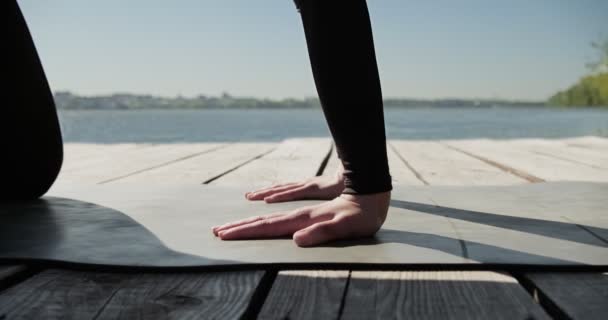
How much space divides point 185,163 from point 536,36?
5651 centimetres

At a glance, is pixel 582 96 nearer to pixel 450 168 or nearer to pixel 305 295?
pixel 450 168

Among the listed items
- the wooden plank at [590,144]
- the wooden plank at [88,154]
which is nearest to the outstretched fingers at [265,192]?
the wooden plank at [88,154]

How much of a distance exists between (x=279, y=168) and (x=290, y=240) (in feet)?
5.36

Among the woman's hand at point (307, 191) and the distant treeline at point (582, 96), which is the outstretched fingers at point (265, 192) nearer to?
the woman's hand at point (307, 191)

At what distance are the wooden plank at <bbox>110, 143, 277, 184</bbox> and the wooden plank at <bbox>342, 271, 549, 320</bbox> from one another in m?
1.56

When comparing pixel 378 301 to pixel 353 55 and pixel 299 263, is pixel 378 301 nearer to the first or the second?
pixel 299 263

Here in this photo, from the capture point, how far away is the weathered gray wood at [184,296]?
79cm

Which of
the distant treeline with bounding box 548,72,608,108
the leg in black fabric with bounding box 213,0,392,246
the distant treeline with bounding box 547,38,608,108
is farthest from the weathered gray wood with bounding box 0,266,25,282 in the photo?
the distant treeline with bounding box 548,72,608,108

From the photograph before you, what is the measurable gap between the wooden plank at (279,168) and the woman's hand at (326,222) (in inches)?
37.1

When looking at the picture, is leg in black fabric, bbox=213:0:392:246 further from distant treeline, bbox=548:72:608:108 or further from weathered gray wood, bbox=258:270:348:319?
distant treeline, bbox=548:72:608:108

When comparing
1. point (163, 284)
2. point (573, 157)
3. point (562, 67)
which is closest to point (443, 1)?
point (562, 67)

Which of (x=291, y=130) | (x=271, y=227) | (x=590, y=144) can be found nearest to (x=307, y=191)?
(x=271, y=227)

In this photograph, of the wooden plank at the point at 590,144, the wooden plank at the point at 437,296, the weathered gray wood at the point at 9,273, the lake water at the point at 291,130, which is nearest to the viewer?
the wooden plank at the point at 437,296

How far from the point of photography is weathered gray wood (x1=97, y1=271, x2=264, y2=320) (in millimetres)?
791
